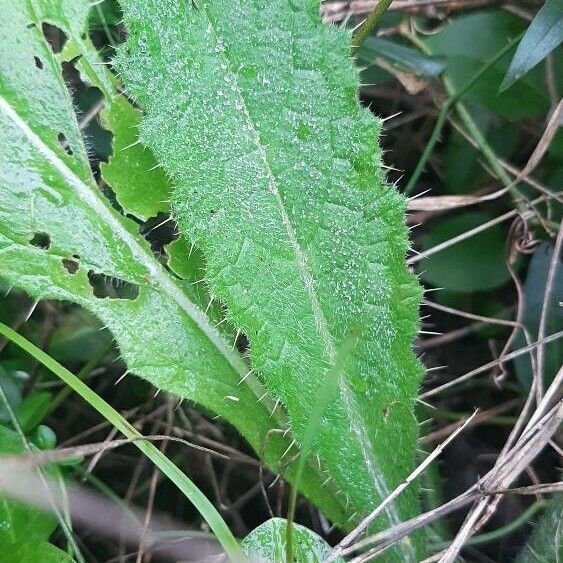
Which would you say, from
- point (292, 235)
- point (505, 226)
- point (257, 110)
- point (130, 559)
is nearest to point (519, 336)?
point (505, 226)

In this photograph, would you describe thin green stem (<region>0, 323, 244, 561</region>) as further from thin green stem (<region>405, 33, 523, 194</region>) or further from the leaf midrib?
thin green stem (<region>405, 33, 523, 194</region>)

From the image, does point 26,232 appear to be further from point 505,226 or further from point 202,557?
point 505,226

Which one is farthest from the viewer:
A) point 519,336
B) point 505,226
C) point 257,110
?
point 505,226

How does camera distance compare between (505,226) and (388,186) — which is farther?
(505,226)

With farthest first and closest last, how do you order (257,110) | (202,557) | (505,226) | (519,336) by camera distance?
1. (505,226)
2. (519,336)
3. (202,557)
4. (257,110)

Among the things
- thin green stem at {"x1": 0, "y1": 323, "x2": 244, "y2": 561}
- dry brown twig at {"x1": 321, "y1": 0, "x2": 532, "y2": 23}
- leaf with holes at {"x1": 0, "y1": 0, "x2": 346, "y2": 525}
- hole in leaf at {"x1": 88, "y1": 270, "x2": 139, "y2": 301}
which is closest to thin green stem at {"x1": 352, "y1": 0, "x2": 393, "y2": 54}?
dry brown twig at {"x1": 321, "y1": 0, "x2": 532, "y2": 23}

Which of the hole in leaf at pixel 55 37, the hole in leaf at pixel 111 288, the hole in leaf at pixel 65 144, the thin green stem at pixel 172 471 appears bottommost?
the thin green stem at pixel 172 471

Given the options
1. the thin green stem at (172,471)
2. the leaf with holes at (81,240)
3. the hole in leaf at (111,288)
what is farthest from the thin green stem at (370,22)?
the thin green stem at (172,471)

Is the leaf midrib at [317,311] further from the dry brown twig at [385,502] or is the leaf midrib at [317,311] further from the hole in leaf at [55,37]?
the hole in leaf at [55,37]
